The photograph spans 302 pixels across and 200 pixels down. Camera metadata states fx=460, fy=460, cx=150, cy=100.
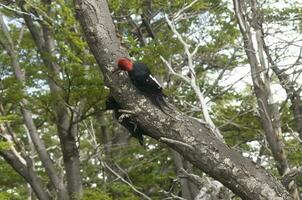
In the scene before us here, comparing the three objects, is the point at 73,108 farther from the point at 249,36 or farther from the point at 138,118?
the point at 138,118

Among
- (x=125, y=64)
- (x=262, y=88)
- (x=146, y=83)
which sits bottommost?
(x=146, y=83)

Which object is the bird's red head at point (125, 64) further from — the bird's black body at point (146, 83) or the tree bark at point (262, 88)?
the tree bark at point (262, 88)

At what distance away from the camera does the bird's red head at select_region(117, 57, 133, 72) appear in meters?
2.89

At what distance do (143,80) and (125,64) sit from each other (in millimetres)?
152

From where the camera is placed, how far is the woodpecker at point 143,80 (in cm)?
291

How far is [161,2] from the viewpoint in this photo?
8797 mm

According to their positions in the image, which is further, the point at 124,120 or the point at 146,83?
the point at 124,120

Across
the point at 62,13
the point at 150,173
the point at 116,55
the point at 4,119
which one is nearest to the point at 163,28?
the point at 150,173

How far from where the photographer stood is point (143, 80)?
2.92 m

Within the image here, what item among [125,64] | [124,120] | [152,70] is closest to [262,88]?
[152,70]

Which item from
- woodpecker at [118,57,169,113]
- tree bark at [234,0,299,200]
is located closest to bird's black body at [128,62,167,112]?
woodpecker at [118,57,169,113]

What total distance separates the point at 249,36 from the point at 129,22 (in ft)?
12.1

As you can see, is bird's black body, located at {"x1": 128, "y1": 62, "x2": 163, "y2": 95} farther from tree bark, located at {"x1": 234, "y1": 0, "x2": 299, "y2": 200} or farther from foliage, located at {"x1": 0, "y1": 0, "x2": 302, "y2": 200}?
tree bark, located at {"x1": 234, "y1": 0, "x2": 299, "y2": 200}

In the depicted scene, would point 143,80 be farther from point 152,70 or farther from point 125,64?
point 152,70
